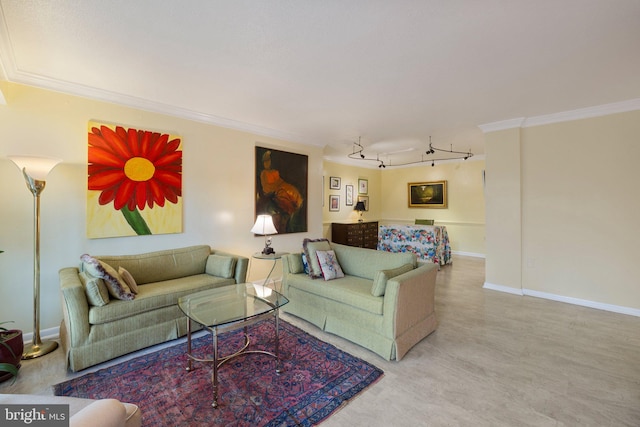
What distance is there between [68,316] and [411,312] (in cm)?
294

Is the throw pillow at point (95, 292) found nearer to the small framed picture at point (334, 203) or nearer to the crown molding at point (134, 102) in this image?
the crown molding at point (134, 102)

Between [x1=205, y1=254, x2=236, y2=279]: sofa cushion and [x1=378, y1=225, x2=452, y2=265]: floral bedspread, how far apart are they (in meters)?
4.13

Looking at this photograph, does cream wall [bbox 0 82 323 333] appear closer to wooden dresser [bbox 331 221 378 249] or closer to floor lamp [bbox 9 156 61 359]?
floor lamp [bbox 9 156 61 359]

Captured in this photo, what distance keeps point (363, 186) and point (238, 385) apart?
6.94m

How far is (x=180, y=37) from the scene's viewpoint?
2109 mm

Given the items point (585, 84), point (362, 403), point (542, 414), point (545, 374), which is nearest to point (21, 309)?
point (362, 403)

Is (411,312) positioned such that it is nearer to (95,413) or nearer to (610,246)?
(95,413)

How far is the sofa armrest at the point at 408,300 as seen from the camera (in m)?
2.39

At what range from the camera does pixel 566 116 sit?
381 cm

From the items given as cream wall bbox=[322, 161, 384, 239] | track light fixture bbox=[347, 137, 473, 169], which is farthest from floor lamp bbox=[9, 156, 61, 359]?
cream wall bbox=[322, 161, 384, 239]

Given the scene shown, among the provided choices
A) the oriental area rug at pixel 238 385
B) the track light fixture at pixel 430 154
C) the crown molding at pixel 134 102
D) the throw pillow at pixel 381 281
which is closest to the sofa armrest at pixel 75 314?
the oriental area rug at pixel 238 385

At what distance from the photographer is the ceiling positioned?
184 cm

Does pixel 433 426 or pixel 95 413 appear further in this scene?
pixel 433 426

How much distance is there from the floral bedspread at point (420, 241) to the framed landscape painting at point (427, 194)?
5.80 feet
